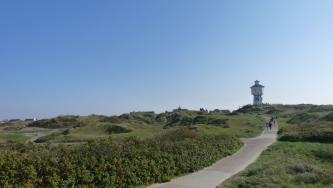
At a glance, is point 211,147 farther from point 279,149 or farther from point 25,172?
point 25,172

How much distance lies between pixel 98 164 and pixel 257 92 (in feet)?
342

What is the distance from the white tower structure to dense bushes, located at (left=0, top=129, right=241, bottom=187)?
95.8 metres

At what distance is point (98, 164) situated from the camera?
13.5 meters

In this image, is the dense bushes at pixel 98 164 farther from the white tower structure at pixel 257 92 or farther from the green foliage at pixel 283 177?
the white tower structure at pixel 257 92

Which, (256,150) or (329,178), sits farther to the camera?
(256,150)

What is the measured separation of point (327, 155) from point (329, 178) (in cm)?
1280

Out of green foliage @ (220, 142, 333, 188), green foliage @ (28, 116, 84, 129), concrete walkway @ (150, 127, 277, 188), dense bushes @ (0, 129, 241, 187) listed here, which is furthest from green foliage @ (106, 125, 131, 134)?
green foliage @ (220, 142, 333, 188)

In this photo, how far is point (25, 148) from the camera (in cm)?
1355

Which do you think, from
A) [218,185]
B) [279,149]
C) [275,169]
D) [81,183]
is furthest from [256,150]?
[81,183]

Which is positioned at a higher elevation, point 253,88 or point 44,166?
point 253,88

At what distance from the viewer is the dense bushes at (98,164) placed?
11211 mm

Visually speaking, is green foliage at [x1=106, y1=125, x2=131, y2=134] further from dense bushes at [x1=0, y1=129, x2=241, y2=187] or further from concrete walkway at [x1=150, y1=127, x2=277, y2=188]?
dense bushes at [x1=0, y1=129, x2=241, y2=187]

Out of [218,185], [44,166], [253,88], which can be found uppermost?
[253,88]

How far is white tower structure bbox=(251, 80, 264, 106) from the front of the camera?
4471 inches
